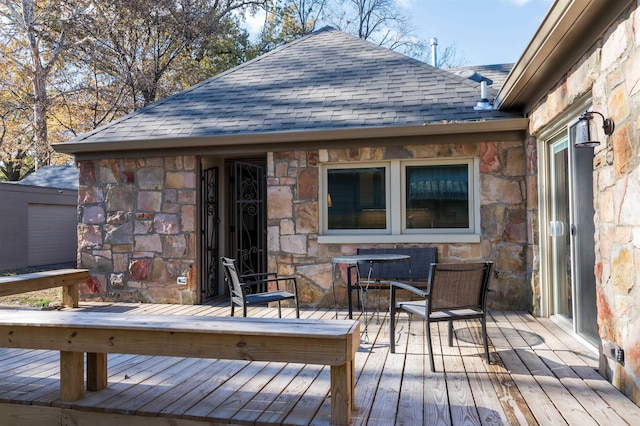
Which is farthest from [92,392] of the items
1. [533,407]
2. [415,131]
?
[415,131]

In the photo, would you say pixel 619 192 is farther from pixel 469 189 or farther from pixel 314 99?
pixel 314 99

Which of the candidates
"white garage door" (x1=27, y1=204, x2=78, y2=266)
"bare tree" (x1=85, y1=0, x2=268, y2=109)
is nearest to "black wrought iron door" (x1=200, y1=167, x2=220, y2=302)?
"white garage door" (x1=27, y1=204, x2=78, y2=266)

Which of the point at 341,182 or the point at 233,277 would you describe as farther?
the point at 341,182

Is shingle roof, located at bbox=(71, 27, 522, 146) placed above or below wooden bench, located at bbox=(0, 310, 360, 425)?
above

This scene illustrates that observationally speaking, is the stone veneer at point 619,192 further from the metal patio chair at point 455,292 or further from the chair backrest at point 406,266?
the chair backrest at point 406,266

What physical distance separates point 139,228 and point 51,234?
814cm

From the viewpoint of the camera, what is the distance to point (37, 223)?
12.8 metres

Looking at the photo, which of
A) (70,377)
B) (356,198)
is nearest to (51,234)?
(356,198)

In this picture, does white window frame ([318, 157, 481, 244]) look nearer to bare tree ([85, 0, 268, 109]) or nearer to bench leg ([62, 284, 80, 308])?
bench leg ([62, 284, 80, 308])

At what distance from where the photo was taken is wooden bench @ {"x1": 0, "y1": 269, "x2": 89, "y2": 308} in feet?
17.5

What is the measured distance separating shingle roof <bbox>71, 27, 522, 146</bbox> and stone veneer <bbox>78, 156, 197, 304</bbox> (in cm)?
46

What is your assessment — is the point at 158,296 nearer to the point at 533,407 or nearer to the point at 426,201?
the point at 426,201

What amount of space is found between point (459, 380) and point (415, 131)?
3.21 meters

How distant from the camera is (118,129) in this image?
700 cm
